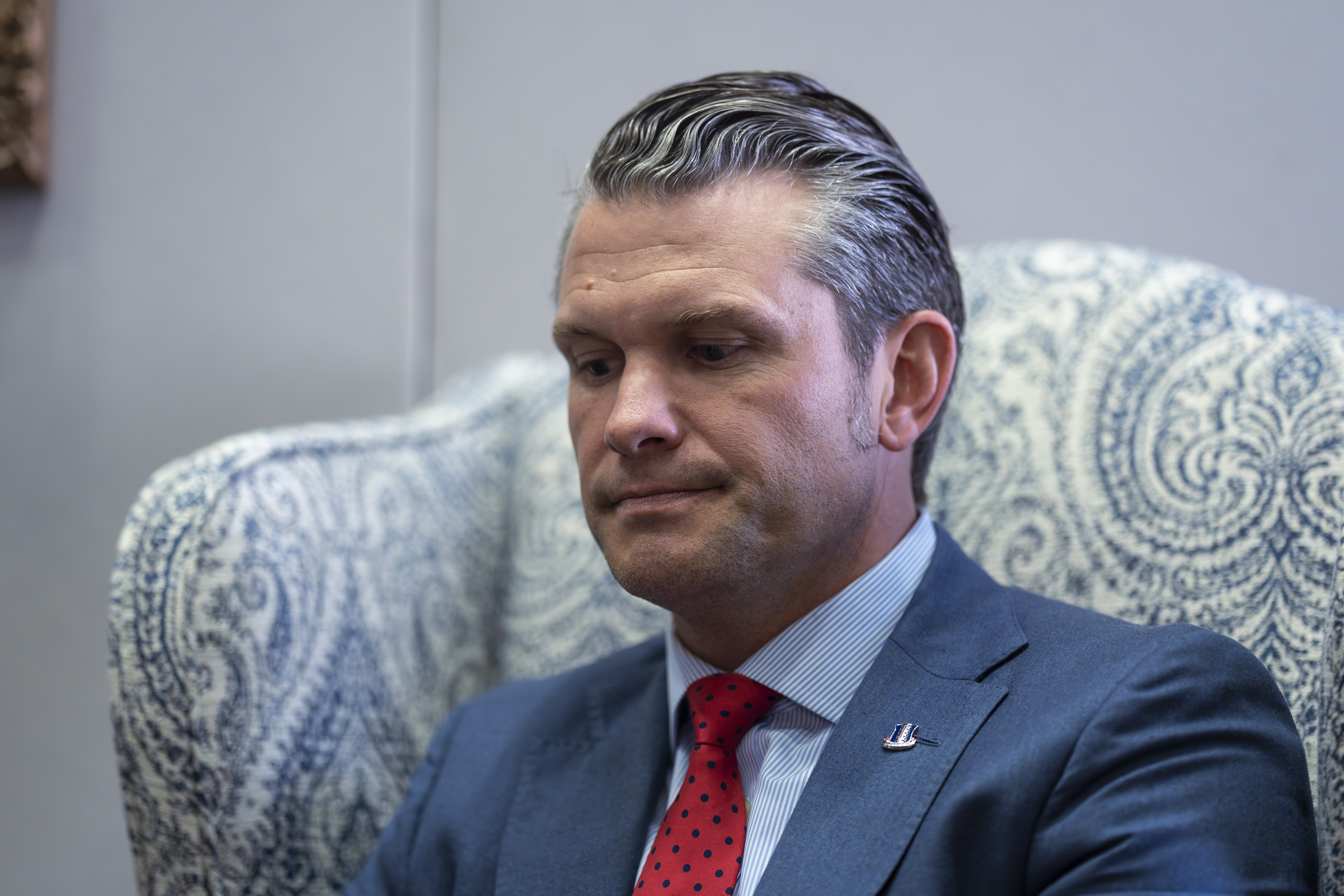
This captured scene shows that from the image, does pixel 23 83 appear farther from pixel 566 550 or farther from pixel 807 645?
pixel 807 645

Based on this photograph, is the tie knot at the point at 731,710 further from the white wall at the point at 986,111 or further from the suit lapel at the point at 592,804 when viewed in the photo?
the white wall at the point at 986,111

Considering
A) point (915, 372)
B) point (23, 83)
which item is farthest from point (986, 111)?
point (23, 83)

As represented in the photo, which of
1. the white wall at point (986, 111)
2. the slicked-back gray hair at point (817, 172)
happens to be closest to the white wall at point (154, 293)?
the white wall at point (986, 111)

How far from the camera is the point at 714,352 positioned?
1002 millimetres

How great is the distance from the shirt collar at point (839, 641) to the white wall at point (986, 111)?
36.4 inches

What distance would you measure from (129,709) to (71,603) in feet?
3.88

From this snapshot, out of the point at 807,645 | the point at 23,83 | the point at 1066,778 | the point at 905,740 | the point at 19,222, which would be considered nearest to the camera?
the point at 1066,778

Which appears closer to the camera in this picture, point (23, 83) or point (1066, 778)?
point (1066, 778)

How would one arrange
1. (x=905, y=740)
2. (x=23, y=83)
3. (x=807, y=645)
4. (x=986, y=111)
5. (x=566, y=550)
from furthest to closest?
(x=23, y=83) → (x=986, y=111) → (x=566, y=550) → (x=807, y=645) → (x=905, y=740)

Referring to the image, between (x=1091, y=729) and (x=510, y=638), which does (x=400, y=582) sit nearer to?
(x=510, y=638)

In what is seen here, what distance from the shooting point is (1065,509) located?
1330mm

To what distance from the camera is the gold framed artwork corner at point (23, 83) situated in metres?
2.04

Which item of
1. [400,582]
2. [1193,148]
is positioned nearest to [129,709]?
[400,582]

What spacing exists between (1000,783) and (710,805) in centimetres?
28
